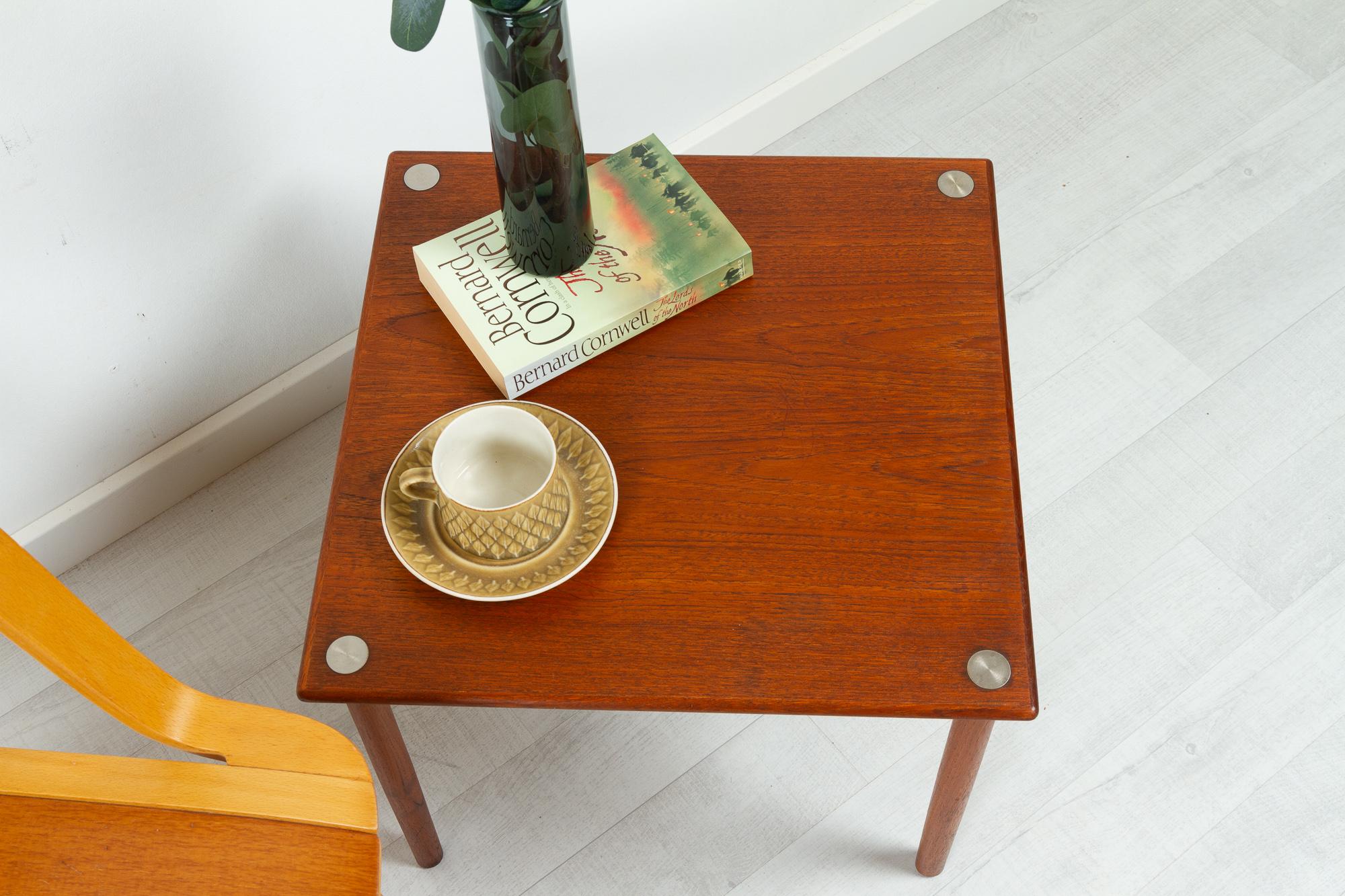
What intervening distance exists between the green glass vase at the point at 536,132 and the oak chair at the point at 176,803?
393mm

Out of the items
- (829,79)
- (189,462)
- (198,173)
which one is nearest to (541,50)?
(198,173)

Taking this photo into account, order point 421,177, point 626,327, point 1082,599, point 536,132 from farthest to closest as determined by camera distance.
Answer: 1. point 1082,599
2. point 421,177
3. point 626,327
4. point 536,132

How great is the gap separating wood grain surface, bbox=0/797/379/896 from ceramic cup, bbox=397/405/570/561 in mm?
210

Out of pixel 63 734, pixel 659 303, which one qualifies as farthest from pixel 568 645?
pixel 63 734

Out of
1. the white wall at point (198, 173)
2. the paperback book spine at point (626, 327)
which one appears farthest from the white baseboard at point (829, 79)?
the paperback book spine at point (626, 327)

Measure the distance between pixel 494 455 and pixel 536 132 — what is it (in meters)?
0.23

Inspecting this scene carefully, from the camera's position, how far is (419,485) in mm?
884

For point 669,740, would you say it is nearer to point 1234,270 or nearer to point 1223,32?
point 1234,270

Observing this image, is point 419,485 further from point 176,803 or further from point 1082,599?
point 1082,599

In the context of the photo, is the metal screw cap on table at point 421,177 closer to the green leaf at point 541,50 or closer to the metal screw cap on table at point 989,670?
the green leaf at point 541,50

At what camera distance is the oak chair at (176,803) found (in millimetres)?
745

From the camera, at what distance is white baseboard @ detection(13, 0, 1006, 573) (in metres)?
1.33

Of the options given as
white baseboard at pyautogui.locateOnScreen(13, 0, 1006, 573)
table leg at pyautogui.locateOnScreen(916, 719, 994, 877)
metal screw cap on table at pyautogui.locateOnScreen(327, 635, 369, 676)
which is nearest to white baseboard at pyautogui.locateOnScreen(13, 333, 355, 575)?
white baseboard at pyautogui.locateOnScreen(13, 0, 1006, 573)

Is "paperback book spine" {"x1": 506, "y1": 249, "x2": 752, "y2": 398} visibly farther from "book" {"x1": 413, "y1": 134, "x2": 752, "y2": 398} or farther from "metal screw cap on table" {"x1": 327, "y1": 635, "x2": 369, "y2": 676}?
"metal screw cap on table" {"x1": 327, "y1": 635, "x2": 369, "y2": 676}
